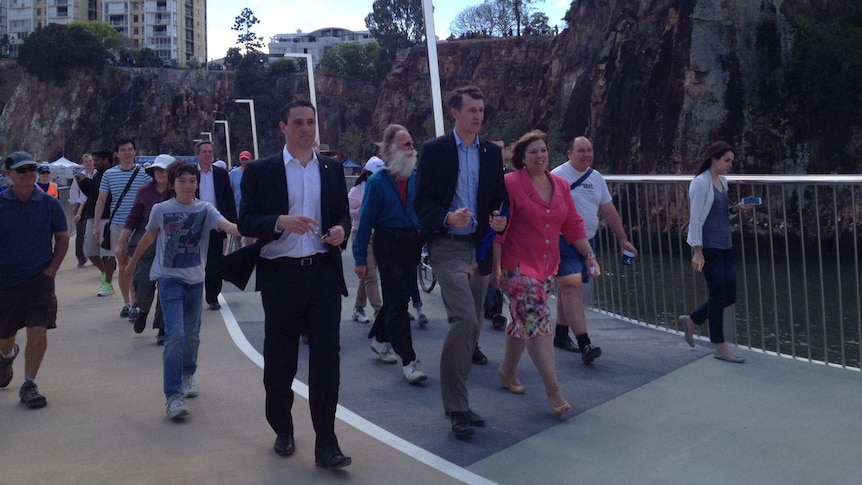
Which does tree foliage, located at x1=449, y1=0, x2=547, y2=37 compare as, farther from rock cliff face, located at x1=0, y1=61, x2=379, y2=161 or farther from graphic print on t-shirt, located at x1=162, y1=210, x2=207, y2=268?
graphic print on t-shirt, located at x1=162, y1=210, x2=207, y2=268

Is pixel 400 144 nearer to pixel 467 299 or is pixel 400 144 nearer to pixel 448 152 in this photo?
pixel 448 152

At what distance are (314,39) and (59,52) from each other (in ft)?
271

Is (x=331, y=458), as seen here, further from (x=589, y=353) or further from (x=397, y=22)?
(x=397, y=22)

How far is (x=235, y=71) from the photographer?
4203 inches

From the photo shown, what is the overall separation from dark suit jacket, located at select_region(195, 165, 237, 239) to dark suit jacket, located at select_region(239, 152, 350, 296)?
115 inches

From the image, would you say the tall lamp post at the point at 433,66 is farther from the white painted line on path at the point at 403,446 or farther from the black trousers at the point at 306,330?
the black trousers at the point at 306,330

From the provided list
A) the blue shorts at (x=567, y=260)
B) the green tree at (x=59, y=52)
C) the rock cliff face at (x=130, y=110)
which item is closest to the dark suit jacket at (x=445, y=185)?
the blue shorts at (x=567, y=260)

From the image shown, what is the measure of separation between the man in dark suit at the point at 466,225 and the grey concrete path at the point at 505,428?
43 cm

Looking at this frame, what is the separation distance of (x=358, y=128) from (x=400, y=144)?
299 feet

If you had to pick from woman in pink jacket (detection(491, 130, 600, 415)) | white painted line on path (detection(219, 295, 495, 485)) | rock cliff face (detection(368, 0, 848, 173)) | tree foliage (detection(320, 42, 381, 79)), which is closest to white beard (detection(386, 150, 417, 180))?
woman in pink jacket (detection(491, 130, 600, 415))

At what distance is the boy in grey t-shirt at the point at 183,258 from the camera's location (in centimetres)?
634

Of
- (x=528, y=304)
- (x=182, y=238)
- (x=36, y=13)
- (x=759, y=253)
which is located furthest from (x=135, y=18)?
(x=528, y=304)

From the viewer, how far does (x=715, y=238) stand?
23.4 ft

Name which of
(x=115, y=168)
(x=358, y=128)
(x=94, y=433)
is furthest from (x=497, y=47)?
(x=94, y=433)
